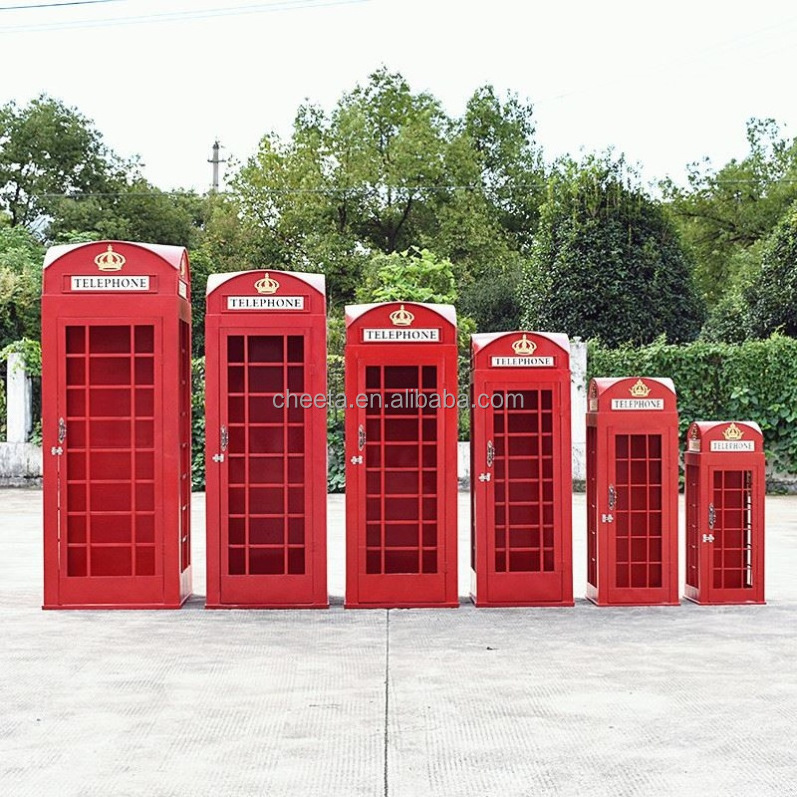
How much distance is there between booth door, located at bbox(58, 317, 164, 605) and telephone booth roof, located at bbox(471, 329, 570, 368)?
96.9 inches

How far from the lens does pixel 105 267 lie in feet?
29.6

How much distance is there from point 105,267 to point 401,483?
2.82 metres

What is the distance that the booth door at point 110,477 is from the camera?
9.14m

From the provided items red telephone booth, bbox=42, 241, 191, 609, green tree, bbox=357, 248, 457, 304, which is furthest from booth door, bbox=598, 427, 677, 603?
→ green tree, bbox=357, 248, 457, 304

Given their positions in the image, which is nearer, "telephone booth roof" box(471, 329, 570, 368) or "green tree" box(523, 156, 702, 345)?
"telephone booth roof" box(471, 329, 570, 368)

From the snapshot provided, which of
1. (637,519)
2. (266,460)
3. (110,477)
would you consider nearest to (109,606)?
(110,477)

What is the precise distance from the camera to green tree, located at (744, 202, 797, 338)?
26.9m

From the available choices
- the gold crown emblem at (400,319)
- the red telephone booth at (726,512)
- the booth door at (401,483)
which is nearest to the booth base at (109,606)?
the booth door at (401,483)

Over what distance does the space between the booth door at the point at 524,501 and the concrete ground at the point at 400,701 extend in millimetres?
281

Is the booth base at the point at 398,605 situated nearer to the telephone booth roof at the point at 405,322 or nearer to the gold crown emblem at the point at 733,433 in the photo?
the telephone booth roof at the point at 405,322

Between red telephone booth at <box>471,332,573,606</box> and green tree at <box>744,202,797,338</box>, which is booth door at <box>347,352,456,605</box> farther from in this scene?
green tree at <box>744,202,797,338</box>

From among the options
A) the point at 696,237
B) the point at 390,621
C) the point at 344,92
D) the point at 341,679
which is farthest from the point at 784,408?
the point at 344,92

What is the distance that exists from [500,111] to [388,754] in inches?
1698

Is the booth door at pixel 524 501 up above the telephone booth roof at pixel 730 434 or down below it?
below
